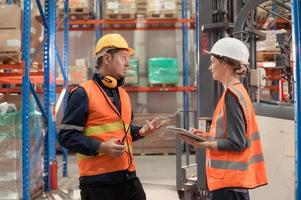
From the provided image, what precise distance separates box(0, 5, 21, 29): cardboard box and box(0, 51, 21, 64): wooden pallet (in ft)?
1.17

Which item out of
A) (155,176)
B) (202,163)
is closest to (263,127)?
(202,163)

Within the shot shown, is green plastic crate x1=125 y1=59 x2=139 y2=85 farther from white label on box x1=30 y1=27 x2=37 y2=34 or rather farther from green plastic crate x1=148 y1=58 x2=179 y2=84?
white label on box x1=30 y1=27 x2=37 y2=34

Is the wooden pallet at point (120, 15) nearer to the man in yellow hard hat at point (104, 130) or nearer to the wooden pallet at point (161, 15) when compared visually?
the wooden pallet at point (161, 15)

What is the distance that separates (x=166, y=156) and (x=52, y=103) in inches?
184

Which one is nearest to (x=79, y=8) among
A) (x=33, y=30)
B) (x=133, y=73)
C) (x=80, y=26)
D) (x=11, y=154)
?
(x=80, y=26)

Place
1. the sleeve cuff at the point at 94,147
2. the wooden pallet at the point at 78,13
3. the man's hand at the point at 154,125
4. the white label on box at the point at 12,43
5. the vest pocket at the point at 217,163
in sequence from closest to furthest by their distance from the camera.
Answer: the sleeve cuff at the point at 94,147 < the vest pocket at the point at 217,163 < the man's hand at the point at 154,125 < the white label on box at the point at 12,43 < the wooden pallet at the point at 78,13

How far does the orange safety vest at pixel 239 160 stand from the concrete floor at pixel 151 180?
3693 mm

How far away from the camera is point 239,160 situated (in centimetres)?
316

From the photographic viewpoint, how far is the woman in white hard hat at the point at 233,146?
10.2ft

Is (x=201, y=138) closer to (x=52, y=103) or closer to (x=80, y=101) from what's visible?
(x=80, y=101)

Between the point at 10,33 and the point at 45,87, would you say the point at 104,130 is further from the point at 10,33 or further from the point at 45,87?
the point at 45,87

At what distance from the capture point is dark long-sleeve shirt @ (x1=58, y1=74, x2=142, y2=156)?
10.1 feet

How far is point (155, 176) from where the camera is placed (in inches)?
339

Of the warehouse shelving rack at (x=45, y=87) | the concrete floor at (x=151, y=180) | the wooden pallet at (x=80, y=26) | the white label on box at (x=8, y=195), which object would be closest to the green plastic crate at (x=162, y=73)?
the concrete floor at (x=151, y=180)
